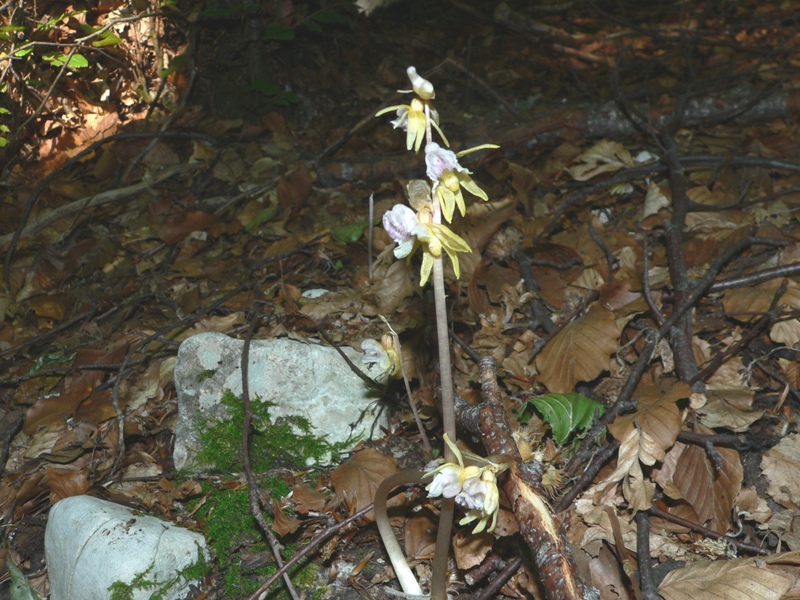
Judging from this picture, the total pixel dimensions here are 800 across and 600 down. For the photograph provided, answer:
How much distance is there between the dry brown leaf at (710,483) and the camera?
194 centimetres

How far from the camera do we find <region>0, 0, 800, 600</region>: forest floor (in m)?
2.01

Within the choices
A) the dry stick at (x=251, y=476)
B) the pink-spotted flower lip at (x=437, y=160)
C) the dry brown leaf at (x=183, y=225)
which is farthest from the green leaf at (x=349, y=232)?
the pink-spotted flower lip at (x=437, y=160)

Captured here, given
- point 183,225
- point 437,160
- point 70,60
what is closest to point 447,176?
point 437,160

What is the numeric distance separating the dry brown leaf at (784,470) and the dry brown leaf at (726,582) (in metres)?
0.31

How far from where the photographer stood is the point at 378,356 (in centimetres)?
199

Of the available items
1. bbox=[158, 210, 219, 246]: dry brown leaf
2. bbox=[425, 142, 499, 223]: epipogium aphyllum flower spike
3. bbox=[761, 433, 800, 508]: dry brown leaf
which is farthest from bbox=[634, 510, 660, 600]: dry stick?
bbox=[158, 210, 219, 246]: dry brown leaf

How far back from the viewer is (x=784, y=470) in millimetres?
2021

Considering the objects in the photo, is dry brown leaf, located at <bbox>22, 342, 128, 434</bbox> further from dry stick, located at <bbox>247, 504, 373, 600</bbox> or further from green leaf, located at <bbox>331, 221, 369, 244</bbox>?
dry stick, located at <bbox>247, 504, 373, 600</bbox>

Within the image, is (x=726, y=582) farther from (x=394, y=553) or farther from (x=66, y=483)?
(x=66, y=483)

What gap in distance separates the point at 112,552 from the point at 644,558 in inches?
60.4

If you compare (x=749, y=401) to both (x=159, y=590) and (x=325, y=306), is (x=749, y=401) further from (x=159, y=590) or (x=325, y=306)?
(x=159, y=590)

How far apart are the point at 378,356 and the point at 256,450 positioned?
68cm

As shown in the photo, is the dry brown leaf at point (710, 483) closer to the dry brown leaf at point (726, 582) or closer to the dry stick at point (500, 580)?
the dry brown leaf at point (726, 582)

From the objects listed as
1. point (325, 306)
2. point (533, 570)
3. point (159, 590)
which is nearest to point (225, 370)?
point (325, 306)
